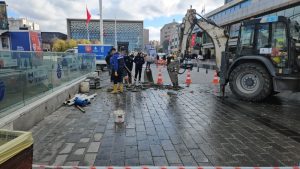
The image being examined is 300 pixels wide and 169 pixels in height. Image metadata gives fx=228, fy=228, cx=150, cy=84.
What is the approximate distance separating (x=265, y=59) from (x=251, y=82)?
937 mm

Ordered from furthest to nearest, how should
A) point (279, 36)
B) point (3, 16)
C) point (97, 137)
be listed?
point (3, 16) → point (279, 36) → point (97, 137)

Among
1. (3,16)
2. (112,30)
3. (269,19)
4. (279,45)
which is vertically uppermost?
(112,30)

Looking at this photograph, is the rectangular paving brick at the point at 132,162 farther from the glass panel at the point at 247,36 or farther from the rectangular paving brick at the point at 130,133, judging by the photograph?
the glass panel at the point at 247,36

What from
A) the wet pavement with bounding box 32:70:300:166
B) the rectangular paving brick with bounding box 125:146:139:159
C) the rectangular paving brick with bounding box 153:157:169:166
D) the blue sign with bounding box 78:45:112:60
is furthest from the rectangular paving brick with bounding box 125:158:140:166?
the blue sign with bounding box 78:45:112:60

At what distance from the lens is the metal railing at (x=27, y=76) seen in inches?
176

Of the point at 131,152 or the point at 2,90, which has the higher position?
the point at 2,90

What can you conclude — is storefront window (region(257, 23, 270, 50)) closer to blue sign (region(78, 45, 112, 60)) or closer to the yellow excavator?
the yellow excavator

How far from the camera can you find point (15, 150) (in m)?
2.26

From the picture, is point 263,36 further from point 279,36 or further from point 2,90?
point 2,90

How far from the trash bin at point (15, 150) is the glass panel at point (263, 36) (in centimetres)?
759

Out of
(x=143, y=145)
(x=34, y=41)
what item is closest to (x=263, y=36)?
(x=143, y=145)

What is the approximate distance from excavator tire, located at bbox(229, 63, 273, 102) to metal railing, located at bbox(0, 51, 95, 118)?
6224mm

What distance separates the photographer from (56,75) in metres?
7.55

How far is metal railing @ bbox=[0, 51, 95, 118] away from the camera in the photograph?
4477 mm
